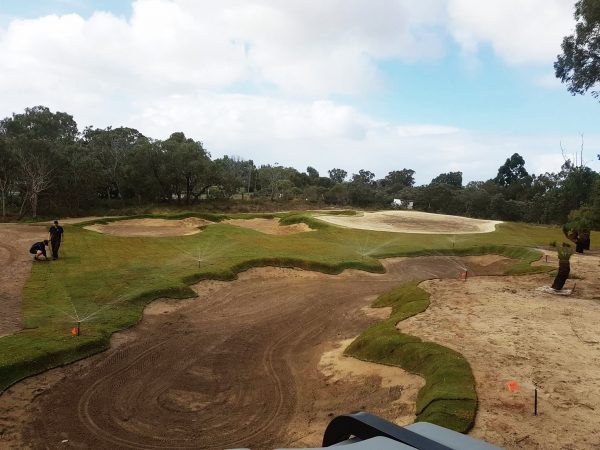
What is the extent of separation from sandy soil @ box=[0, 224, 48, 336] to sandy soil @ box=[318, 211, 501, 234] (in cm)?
2839

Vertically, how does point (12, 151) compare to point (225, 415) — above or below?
above

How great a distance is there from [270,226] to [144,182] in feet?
91.5

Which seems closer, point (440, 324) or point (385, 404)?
point (385, 404)

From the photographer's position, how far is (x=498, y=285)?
20688 millimetres

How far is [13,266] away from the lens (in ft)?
77.3

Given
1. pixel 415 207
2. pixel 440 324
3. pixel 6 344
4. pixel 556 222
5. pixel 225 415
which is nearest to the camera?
pixel 225 415

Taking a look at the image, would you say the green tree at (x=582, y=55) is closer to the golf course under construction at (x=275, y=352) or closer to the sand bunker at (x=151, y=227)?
the golf course under construction at (x=275, y=352)

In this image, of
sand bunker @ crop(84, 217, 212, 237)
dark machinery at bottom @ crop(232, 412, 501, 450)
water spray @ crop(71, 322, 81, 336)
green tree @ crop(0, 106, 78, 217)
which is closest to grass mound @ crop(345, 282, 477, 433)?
dark machinery at bottom @ crop(232, 412, 501, 450)

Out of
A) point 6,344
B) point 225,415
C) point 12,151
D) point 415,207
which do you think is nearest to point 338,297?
point 225,415

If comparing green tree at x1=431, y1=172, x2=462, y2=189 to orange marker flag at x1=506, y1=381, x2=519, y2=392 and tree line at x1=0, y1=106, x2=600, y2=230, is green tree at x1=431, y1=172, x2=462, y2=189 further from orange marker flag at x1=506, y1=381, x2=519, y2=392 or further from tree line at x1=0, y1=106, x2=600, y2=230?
orange marker flag at x1=506, y1=381, x2=519, y2=392

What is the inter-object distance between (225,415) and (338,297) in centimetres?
1186

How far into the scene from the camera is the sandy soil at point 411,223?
49088 millimetres

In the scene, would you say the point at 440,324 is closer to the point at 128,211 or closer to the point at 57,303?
the point at 57,303

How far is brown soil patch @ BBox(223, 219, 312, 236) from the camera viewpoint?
152 ft
